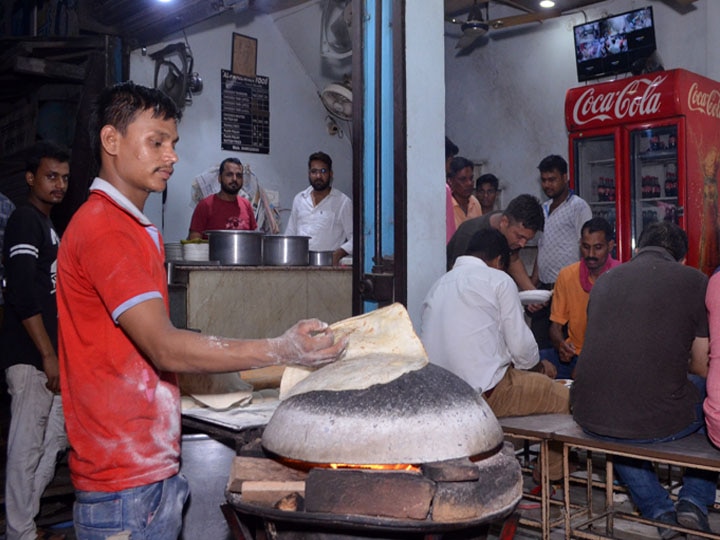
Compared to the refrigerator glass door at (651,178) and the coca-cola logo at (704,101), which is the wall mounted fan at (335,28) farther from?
the coca-cola logo at (704,101)

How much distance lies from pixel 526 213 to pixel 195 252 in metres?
2.20

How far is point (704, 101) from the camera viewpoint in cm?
686

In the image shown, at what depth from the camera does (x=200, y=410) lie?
2867 mm

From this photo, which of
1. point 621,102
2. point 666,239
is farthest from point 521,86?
point 666,239

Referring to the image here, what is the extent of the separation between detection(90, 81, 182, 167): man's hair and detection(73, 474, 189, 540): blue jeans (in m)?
0.84

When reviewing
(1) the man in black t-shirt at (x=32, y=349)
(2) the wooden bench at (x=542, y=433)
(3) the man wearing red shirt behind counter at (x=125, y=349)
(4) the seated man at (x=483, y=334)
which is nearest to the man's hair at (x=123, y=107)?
(3) the man wearing red shirt behind counter at (x=125, y=349)

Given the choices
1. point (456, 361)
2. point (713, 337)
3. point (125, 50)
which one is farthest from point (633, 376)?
point (125, 50)

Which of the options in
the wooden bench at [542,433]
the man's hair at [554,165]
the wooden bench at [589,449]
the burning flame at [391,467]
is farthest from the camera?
the man's hair at [554,165]

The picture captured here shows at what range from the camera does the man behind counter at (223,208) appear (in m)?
6.57

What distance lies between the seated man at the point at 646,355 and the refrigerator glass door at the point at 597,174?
4.16 metres

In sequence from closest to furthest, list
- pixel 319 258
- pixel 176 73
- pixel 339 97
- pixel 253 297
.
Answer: pixel 253 297, pixel 319 258, pixel 176 73, pixel 339 97

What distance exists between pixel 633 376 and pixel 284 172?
619 cm

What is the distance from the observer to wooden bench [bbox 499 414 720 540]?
2.94 metres

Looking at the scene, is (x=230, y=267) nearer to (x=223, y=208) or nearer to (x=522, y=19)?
(x=223, y=208)
